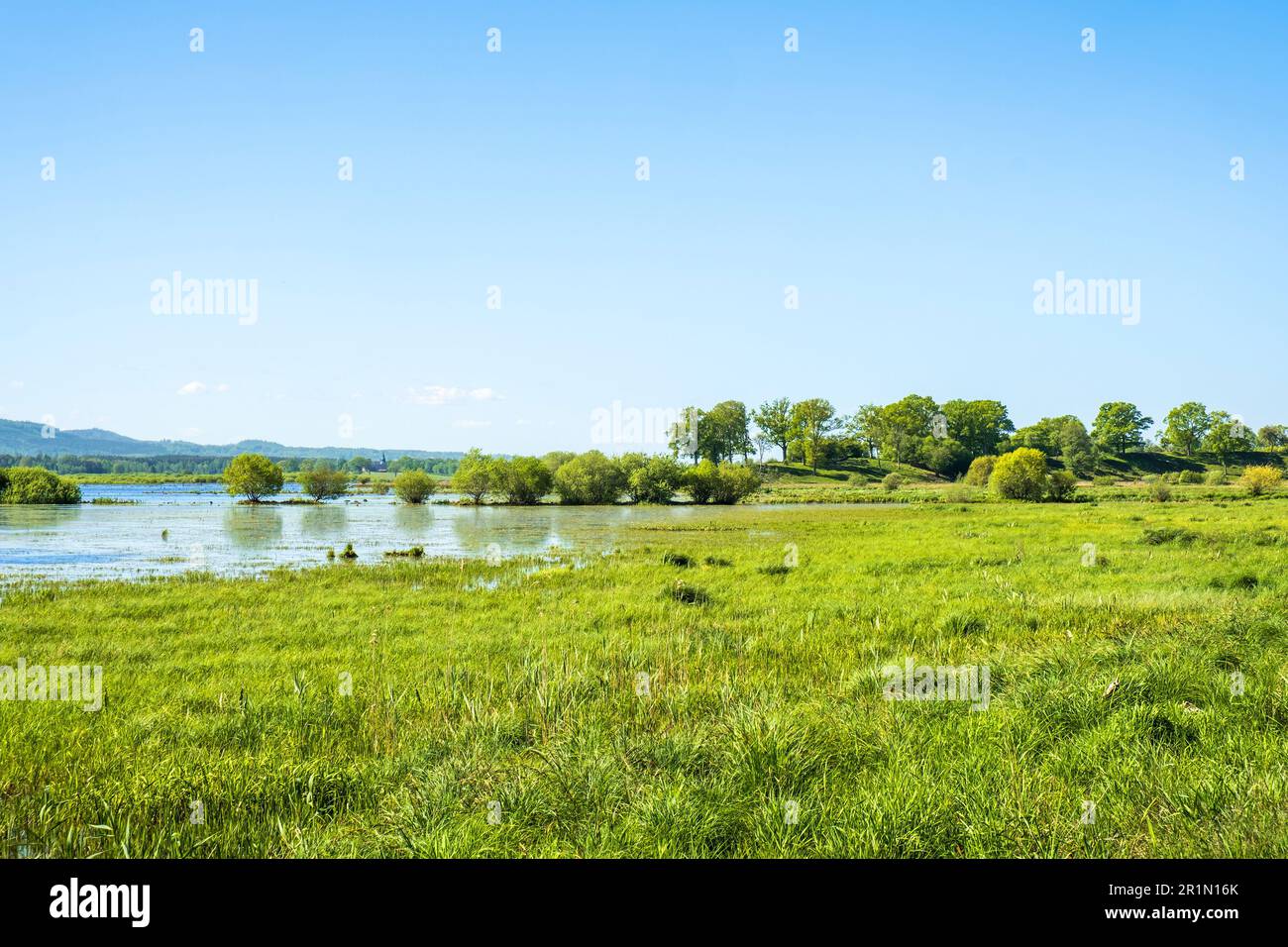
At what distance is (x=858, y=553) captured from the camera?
27578mm

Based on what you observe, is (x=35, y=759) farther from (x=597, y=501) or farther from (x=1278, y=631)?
(x=597, y=501)

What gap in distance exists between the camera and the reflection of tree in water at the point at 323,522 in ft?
139

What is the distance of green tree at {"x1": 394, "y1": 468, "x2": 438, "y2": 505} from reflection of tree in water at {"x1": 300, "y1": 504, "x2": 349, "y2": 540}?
1251 cm

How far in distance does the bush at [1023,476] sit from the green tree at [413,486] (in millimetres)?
66213

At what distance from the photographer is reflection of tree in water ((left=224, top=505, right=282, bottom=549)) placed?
124ft

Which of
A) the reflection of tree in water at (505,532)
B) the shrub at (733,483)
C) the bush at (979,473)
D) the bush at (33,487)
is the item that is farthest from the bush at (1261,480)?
the bush at (33,487)

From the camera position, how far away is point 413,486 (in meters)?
84.5

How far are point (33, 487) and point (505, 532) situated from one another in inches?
2380

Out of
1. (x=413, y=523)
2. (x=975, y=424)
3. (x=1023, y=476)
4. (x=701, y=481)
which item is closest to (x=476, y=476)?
(x=701, y=481)

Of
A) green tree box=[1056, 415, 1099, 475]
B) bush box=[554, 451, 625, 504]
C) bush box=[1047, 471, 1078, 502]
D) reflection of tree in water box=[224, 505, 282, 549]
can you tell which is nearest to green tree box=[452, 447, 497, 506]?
bush box=[554, 451, 625, 504]

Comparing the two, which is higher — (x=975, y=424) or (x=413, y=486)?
(x=975, y=424)

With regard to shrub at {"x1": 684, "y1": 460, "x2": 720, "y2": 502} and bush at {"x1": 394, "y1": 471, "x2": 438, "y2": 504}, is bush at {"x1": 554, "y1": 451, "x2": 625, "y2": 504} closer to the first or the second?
shrub at {"x1": 684, "y1": 460, "x2": 720, "y2": 502}

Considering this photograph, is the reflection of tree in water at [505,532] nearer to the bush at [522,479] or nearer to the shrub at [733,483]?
the bush at [522,479]

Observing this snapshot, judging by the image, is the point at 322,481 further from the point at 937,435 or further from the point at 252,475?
the point at 937,435
